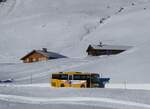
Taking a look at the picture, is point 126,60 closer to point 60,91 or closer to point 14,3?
point 60,91

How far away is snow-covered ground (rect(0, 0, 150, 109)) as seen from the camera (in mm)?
35156

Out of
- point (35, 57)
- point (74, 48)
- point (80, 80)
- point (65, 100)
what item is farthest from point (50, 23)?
point (65, 100)

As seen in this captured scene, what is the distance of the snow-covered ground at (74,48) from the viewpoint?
35.2 metres

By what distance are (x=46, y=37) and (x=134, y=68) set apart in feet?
300

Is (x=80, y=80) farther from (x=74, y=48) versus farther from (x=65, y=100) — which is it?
(x=74, y=48)

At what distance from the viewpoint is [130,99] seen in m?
33.7

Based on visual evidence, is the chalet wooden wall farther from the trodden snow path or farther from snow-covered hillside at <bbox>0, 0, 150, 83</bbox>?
the trodden snow path

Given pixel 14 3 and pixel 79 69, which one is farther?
pixel 14 3

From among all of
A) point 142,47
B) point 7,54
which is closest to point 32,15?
point 7,54

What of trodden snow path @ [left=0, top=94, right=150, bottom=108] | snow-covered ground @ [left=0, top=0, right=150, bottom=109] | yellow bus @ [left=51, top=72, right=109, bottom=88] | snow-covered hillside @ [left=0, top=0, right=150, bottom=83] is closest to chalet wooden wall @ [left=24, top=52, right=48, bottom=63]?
snow-covered ground @ [left=0, top=0, right=150, bottom=109]

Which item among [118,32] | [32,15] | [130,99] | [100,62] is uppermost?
[32,15]

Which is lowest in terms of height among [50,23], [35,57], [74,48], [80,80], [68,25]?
[80,80]

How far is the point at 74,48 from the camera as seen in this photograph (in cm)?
13250

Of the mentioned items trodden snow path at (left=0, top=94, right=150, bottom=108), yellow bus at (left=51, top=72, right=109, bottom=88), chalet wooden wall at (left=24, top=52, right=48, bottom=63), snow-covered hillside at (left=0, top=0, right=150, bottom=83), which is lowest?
trodden snow path at (left=0, top=94, right=150, bottom=108)
